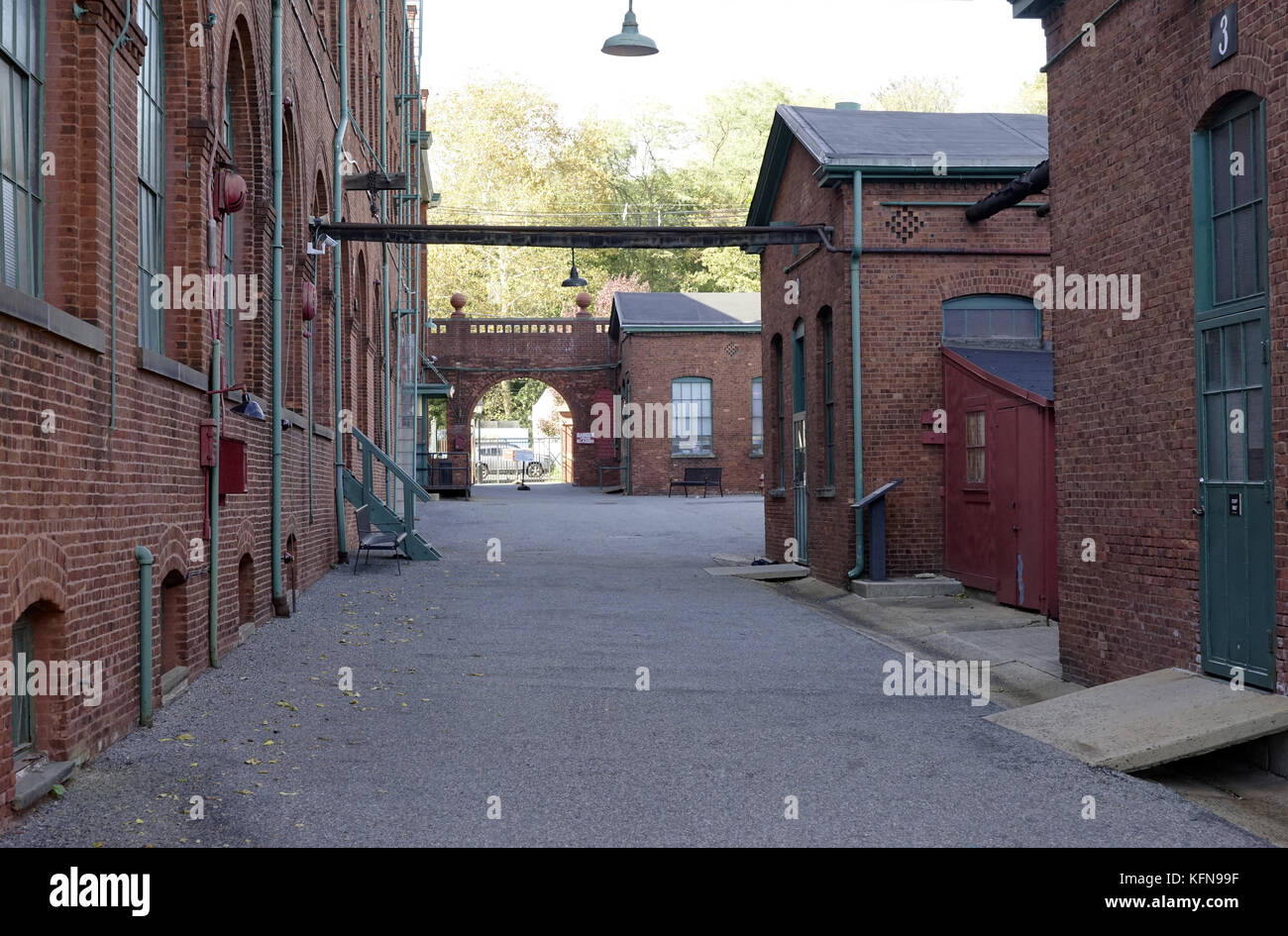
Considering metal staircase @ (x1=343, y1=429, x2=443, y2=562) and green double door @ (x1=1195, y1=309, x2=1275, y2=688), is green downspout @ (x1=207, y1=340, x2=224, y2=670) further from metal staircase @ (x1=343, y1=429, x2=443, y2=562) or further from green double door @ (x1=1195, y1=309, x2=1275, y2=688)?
metal staircase @ (x1=343, y1=429, x2=443, y2=562)

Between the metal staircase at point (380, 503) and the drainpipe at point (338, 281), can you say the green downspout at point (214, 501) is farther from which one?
the metal staircase at point (380, 503)

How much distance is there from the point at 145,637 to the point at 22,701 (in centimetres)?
137

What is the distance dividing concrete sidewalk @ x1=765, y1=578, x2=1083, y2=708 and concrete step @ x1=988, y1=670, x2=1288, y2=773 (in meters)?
0.96

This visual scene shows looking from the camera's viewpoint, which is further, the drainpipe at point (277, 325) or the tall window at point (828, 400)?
the tall window at point (828, 400)

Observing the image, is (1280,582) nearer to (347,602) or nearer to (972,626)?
(972,626)

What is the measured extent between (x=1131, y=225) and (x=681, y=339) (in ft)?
105

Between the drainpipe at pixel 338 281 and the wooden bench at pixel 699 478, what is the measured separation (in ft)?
72.1

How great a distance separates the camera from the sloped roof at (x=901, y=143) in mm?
15125

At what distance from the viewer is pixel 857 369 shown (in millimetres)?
15359

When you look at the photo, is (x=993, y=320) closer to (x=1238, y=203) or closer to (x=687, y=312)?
(x=1238, y=203)

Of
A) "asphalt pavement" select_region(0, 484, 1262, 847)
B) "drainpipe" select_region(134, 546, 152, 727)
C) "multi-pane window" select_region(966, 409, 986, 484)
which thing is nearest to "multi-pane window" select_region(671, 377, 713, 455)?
"multi-pane window" select_region(966, 409, 986, 484)

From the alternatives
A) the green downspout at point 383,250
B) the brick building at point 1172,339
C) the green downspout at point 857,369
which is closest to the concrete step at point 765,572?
the green downspout at point 857,369

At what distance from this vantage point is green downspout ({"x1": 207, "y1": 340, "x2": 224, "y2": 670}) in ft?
29.6

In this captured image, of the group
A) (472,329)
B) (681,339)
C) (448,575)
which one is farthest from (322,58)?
(472,329)
